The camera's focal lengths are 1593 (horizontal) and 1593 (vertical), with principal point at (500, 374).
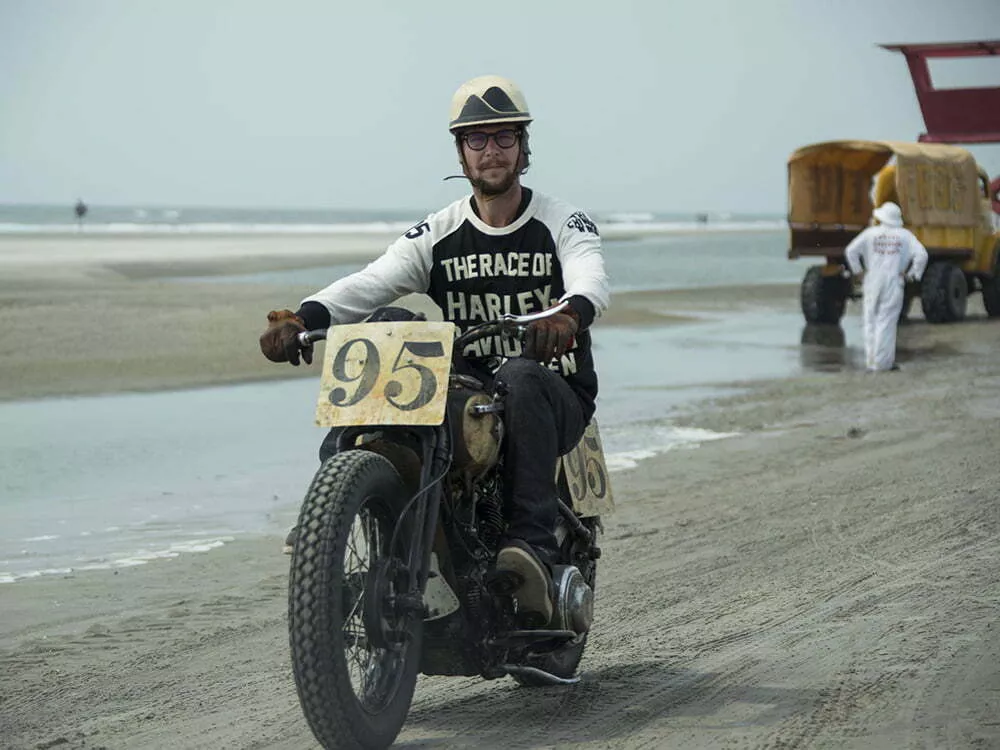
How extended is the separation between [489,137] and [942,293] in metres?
19.6

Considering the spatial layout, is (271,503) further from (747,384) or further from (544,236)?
(747,384)

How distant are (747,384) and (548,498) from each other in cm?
1130

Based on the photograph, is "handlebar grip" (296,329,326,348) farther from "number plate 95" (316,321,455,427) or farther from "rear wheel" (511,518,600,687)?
"rear wheel" (511,518,600,687)

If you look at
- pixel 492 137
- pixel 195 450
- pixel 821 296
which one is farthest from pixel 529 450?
pixel 821 296

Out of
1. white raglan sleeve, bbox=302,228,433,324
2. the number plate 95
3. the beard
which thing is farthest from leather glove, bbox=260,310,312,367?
the beard

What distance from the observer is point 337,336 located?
15.7 feet

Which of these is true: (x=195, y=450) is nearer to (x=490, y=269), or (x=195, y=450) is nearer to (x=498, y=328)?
(x=490, y=269)

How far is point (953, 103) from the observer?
94.3 feet

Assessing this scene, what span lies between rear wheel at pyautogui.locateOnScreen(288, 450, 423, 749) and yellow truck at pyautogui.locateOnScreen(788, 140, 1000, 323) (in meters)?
19.5

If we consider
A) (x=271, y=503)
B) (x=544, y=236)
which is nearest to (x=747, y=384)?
(x=271, y=503)

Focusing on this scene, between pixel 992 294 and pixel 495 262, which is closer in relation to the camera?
pixel 495 262

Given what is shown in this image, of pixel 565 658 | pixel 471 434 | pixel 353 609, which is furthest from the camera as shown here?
pixel 565 658

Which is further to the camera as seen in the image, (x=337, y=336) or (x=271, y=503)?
(x=271, y=503)

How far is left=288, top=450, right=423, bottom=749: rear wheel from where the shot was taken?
4215 mm
